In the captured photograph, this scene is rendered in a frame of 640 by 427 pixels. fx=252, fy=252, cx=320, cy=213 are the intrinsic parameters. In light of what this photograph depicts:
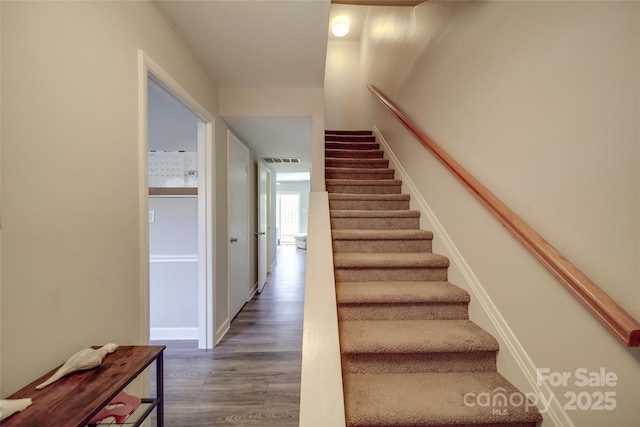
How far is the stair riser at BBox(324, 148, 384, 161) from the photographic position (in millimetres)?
3375

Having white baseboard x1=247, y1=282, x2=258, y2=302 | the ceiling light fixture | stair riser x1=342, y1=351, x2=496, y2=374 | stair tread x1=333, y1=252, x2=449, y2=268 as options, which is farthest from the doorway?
stair riser x1=342, y1=351, x2=496, y2=374

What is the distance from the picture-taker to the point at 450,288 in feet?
5.30

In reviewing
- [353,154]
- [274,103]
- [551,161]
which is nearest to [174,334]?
[274,103]

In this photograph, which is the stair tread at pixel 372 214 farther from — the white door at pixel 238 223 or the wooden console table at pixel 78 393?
the wooden console table at pixel 78 393

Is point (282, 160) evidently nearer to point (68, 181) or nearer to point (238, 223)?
point (238, 223)

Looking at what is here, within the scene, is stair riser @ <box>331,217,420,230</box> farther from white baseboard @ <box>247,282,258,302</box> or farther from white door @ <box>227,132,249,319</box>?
white baseboard @ <box>247,282,258,302</box>

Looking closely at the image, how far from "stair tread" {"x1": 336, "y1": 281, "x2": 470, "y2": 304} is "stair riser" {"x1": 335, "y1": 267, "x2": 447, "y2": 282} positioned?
12 cm

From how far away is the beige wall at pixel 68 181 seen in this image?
765 millimetres

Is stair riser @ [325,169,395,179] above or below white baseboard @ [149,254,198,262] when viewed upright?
above

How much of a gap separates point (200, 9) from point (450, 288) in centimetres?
229

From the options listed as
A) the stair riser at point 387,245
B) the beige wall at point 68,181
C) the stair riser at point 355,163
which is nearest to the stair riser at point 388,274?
the stair riser at point 387,245

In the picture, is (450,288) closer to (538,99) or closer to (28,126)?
(538,99)

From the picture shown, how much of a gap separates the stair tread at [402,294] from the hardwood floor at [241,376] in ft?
2.83

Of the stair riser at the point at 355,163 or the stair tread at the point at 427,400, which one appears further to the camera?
the stair riser at the point at 355,163
